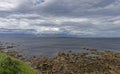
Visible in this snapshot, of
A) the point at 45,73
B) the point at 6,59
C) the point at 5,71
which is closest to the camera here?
the point at 5,71

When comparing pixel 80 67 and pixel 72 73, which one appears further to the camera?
pixel 80 67

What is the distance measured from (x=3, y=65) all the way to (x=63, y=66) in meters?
27.8

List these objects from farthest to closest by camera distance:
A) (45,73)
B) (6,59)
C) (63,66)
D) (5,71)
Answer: (63,66), (45,73), (6,59), (5,71)

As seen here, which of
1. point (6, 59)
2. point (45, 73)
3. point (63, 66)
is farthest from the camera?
point (63, 66)

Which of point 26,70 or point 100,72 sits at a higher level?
point 26,70

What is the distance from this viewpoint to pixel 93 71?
36.9 meters

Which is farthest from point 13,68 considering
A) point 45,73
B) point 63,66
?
point 63,66

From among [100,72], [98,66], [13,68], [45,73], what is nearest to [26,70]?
[13,68]

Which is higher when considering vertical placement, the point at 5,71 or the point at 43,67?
the point at 5,71

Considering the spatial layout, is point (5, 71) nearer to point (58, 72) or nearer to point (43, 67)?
point (58, 72)

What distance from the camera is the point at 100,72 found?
118 feet

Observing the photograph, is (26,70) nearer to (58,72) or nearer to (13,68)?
(13,68)

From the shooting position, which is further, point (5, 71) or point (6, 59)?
point (6, 59)

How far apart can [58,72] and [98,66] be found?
9659 millimetres
